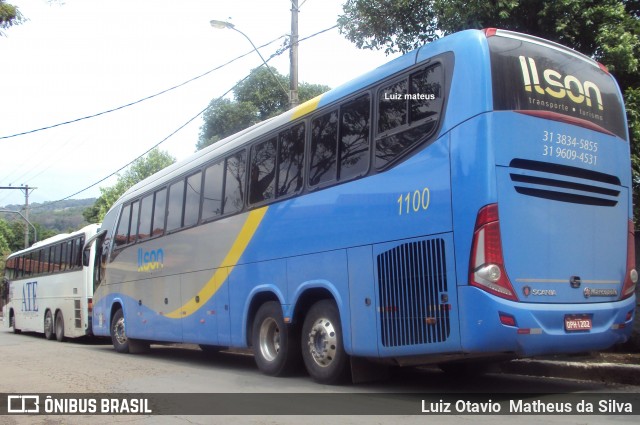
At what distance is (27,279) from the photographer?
A: 77.6ft

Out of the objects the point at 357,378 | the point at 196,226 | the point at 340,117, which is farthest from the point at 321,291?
the point at 196,226

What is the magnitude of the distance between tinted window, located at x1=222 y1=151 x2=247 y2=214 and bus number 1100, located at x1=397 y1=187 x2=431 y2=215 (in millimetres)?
3835

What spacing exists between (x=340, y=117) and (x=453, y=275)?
9.50 ft

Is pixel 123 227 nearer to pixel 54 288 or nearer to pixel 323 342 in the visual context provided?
pixel 54 288

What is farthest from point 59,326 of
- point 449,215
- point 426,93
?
point 449,215

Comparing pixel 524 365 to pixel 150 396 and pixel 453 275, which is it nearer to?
pixel 453 275

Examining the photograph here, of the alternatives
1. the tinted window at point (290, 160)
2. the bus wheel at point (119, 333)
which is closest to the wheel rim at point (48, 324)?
the bus wheel at point (119, 333)

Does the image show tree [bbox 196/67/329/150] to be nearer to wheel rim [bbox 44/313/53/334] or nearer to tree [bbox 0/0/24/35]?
wheel rim [bbox 44/313/53/334]

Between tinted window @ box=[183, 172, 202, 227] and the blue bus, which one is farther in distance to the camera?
tinted window @ box=[183, 172, 202, 227]

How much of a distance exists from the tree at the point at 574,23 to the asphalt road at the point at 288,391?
4.42m

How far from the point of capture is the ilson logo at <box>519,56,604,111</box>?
667 centimetres

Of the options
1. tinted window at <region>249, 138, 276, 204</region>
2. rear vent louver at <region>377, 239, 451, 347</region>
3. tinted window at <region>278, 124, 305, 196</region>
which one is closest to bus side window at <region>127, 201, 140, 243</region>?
tinted window at <region>249, 138, 276, 204</region>

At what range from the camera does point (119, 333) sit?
49.9ft

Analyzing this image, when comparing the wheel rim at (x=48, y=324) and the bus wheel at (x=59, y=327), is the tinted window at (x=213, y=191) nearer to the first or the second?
the bus wheel at (x=59, y=327)
